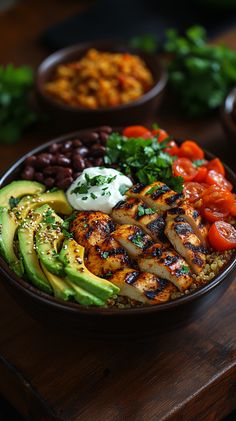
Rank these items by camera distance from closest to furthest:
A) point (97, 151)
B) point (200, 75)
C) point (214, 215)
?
point (214, 215)
point (97, 151)
point (200, 75)

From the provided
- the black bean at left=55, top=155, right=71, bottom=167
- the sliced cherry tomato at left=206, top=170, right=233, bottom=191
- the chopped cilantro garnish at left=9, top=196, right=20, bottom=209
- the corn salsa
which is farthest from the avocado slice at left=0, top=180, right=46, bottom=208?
the corn salsa

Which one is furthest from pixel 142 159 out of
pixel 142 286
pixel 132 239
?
pixel 142 286

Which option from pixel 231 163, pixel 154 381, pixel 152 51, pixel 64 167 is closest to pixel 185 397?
pixel 154 381

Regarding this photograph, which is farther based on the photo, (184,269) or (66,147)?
(66,147)

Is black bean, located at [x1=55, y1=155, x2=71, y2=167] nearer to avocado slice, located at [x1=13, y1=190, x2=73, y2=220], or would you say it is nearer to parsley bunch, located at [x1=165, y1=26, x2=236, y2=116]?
avocado slice, located at [x1=13, y1=190, x2=73, y2=220]

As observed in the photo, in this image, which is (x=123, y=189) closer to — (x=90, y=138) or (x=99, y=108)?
(x=90, y=138)

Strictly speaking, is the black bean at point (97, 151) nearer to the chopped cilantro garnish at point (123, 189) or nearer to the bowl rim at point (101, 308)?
the chopped cilantro garnish at point (123, 189)

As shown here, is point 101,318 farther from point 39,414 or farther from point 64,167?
point 64,167
